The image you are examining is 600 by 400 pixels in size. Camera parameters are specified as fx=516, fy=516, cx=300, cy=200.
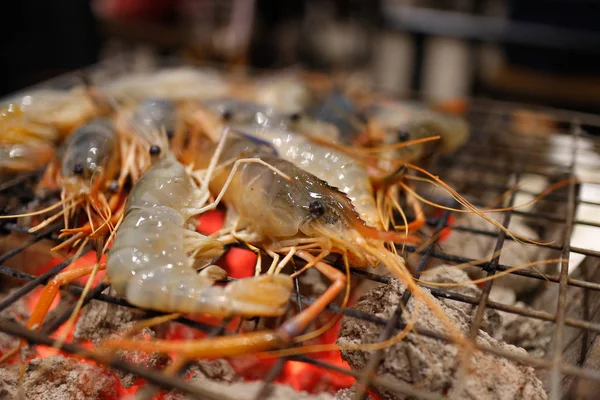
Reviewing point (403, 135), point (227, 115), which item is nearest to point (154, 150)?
point (227, 115)

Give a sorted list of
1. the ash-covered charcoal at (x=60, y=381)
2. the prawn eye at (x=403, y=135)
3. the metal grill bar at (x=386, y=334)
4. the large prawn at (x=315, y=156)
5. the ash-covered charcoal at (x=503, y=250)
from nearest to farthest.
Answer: the metal grill bar at (x=386, y=334), the ash-covered charcoal at (x=60, y=381), the large prawn at (x=315, y=156), the ash-covered charcoal at (x=503, y=250), the prawn eye at (x=403, y=135)

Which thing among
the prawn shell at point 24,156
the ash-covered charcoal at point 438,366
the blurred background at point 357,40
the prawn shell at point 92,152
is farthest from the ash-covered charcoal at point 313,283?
the blurred background at point 357,40

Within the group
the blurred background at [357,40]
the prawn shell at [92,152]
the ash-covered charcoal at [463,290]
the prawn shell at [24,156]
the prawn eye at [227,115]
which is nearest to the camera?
the ash-covered charcoal at [463,290]

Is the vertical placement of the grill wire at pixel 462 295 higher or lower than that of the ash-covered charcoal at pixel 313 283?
higher

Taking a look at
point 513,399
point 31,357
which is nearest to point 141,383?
point 31,357

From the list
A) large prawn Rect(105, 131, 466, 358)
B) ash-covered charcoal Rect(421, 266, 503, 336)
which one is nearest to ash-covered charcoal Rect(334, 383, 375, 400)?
large prawn Rect(105, 131, 466, 358)

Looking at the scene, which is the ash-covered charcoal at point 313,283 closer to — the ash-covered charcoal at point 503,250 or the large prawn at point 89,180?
the ash-covered charcoal at point 503,250

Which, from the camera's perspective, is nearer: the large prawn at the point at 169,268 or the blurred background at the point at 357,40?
the large prawn at the point at 169,268

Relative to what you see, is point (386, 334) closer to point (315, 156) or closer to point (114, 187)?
point (315, 156)
